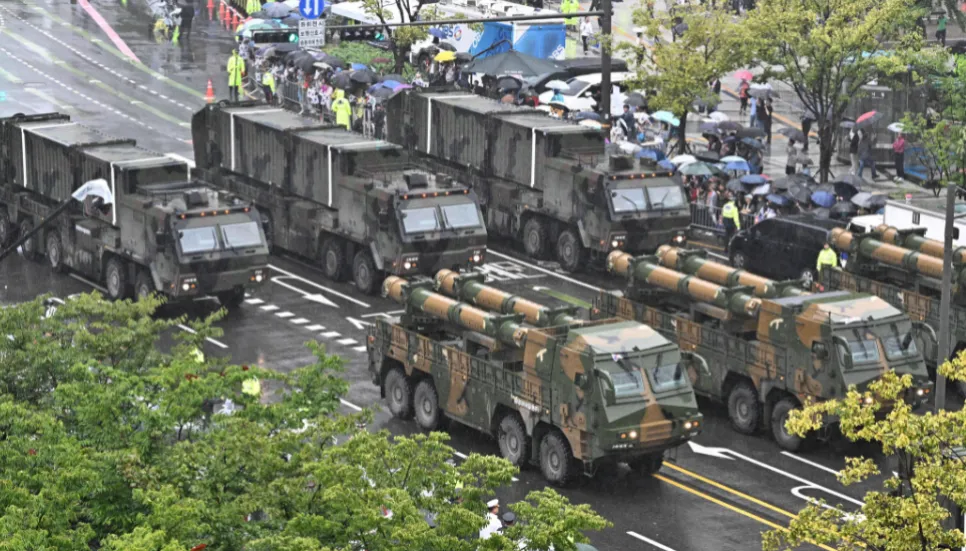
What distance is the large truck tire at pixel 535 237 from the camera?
47781 millimetres

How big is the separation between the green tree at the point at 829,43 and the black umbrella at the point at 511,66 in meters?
11.0

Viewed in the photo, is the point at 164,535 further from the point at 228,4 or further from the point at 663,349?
the point at 228,4

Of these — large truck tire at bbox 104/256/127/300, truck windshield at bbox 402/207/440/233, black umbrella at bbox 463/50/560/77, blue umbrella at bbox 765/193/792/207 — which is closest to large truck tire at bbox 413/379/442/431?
truck windshield at bbox 402/207/440/233

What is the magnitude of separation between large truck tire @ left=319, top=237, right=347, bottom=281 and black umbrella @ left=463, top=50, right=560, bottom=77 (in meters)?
18.0

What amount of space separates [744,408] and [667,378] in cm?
371

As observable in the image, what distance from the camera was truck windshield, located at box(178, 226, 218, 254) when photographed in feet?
136

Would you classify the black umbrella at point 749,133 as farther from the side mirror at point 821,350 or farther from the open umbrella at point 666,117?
the side mirror at point 821,350

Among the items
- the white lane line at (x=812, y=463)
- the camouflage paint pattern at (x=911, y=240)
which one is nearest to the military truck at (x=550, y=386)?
the white lane line at (x=812, y=463)

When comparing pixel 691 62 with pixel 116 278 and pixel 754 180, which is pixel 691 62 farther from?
pixel 116 278

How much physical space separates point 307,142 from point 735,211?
10.5 m

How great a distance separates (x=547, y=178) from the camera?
47344 mm

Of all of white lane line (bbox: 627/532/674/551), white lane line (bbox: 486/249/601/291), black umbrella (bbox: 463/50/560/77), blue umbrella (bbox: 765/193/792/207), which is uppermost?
black umbrella (bbox: 463/50/560/77)

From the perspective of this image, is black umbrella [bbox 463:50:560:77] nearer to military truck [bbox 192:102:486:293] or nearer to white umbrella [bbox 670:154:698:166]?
white umbrella [bbox 670:154:698:166]

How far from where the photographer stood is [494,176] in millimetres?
49438
